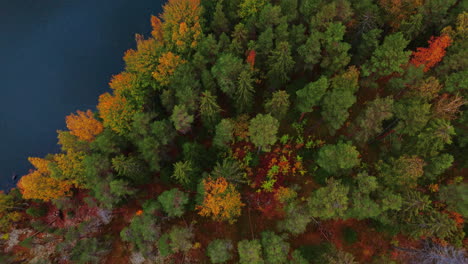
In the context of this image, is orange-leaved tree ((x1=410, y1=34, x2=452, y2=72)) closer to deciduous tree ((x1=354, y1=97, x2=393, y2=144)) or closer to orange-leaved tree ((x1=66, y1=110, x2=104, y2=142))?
deciduous tree ((x1=354, y1=97, x2=393, y2=144))

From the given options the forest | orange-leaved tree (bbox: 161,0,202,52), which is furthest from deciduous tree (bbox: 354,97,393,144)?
orange-leaved tree (bbox: 161,0,202,52)

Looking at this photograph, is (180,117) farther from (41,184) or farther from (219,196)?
(41,184)

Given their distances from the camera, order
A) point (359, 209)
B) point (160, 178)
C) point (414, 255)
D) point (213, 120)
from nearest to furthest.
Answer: point (359, 209)
point (414, 255)
point (213, 120)
point (160, 178)

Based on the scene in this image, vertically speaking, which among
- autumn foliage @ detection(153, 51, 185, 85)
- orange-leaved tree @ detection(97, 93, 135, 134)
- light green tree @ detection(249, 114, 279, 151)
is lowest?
light green tree @ detection(249, 114, 279, 151)

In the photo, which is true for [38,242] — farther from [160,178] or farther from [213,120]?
[213,120]

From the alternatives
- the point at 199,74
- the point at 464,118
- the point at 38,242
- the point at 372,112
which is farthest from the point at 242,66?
the point at 38,242
